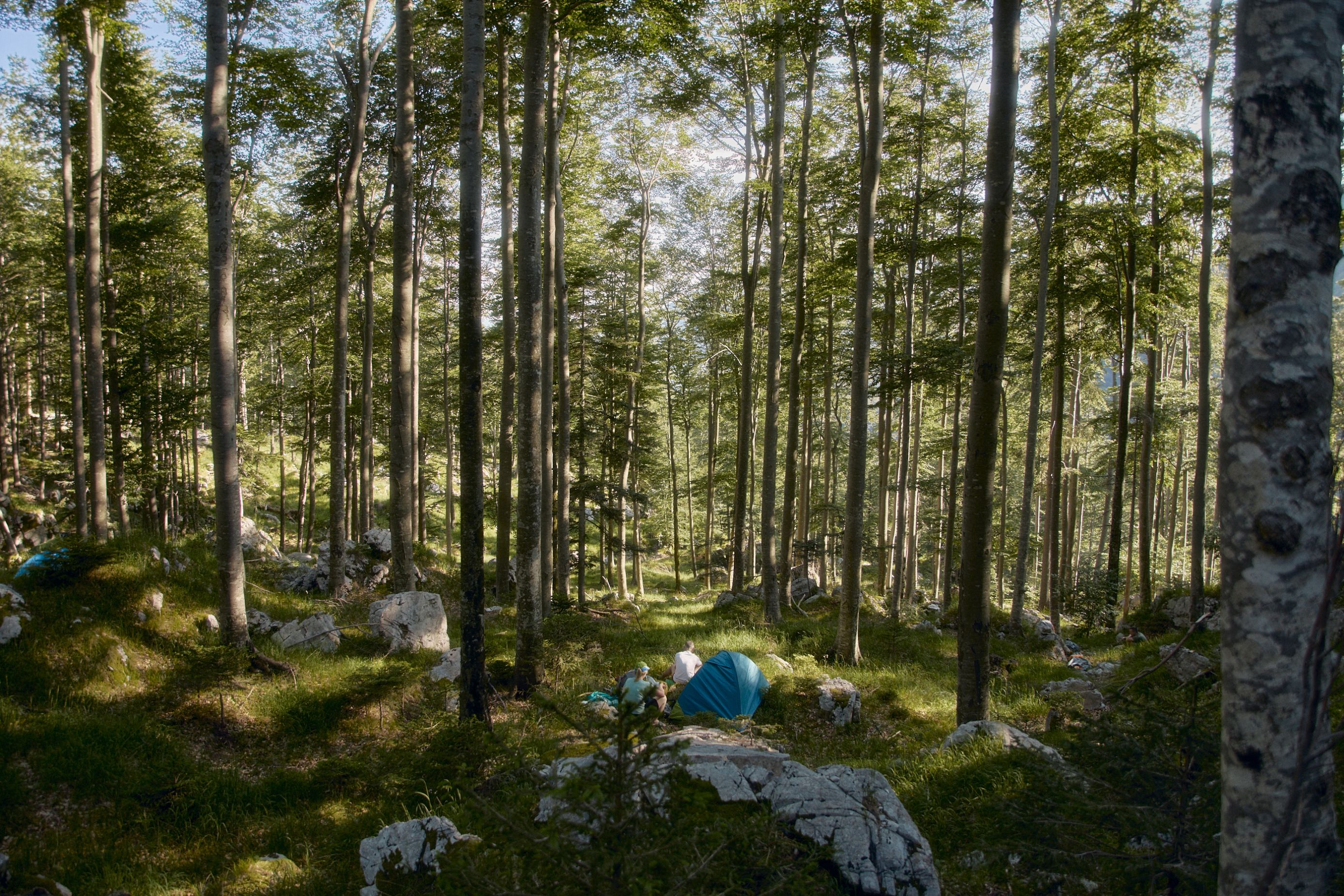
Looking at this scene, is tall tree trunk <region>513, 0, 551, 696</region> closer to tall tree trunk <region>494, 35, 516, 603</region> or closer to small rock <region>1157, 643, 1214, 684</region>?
tall tree trunk <region>494, 35, 516, 603</region>

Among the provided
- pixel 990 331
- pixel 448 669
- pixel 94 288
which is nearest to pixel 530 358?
pixel 448 669

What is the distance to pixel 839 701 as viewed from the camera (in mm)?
8945

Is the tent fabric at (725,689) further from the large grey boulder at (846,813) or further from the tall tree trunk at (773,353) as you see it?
the tall tree trunk at (773,353)

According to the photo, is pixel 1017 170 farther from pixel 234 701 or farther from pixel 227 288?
pixel 234 701

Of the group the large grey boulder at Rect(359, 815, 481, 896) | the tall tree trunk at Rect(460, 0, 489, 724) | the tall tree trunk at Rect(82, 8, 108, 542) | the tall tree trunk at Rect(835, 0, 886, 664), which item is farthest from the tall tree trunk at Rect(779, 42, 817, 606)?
the tall tree trunk at Rect(82, 8, 108, 542)

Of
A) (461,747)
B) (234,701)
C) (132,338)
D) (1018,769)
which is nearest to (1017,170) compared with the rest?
(1018,769)

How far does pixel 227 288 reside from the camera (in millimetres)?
7613

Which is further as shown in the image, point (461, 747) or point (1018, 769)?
point (461, 747)

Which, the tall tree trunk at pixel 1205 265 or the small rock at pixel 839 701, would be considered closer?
the small rock at pixel 839 701

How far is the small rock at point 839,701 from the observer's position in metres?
8.77

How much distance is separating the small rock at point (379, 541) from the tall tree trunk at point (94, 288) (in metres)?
5.17

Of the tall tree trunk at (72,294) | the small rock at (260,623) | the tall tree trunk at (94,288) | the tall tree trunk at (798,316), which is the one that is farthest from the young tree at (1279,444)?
the tall tree trunk at (72,294)

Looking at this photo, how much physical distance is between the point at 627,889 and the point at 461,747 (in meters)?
4.35

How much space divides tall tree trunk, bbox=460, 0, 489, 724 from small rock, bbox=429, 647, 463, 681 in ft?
7.27
